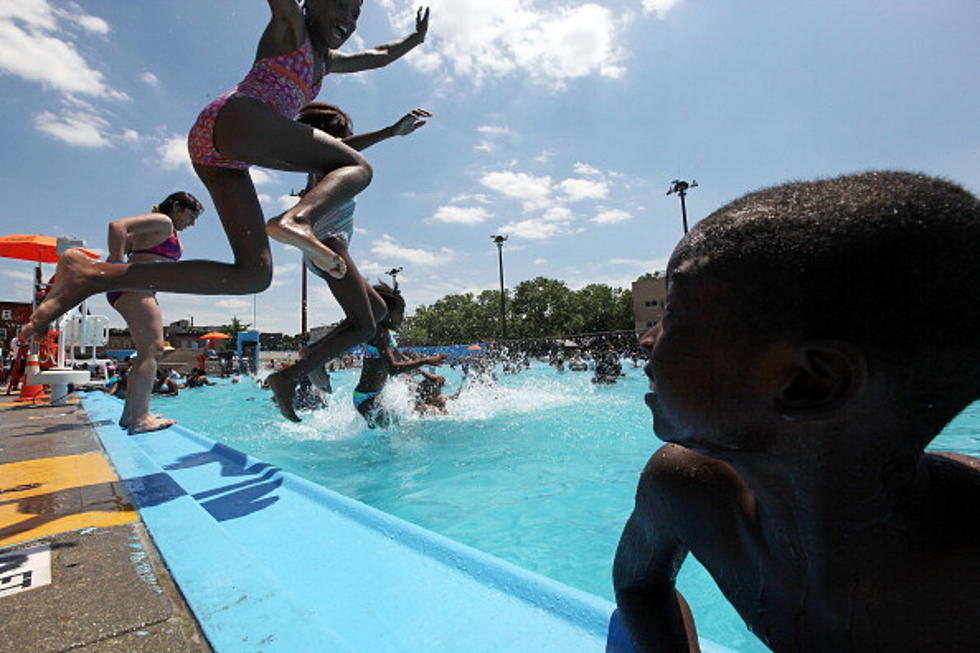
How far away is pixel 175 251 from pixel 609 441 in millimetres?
4544

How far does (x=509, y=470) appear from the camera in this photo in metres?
4.20

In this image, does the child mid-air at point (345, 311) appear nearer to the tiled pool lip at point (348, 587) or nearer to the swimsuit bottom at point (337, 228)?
the swimsuit bottom at point (337, 228)

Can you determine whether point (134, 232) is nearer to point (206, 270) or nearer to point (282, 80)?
point (206, 270)

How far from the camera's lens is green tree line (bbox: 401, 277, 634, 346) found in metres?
61.0

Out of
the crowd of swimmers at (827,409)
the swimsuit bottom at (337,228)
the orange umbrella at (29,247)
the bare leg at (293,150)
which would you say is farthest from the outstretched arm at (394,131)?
the orange umbrella at (29,247)

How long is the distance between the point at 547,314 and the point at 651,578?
6254 centimetres

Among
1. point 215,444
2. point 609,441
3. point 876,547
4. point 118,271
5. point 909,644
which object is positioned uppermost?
Result: point 118,271

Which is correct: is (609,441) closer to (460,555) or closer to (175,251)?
(460,555)

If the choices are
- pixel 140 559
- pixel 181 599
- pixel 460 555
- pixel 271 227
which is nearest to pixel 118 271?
pixel 271 227

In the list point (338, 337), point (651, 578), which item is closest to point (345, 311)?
point (338, 337)

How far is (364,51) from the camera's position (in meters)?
2.82

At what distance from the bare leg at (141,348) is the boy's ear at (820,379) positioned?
4.39 meters

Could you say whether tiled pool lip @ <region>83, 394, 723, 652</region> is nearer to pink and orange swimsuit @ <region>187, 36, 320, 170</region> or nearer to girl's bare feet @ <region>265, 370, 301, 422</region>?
girl's bare feet @ <region>265, 370, 301, 422</region>

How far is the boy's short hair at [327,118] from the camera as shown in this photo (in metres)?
3.34
